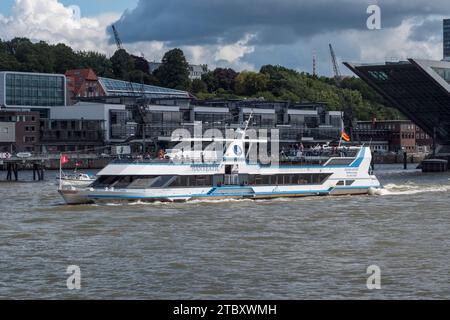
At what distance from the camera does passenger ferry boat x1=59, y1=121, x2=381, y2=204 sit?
1721 inches

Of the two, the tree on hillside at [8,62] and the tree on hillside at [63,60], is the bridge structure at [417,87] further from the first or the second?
the tree on hillside at [63,60]

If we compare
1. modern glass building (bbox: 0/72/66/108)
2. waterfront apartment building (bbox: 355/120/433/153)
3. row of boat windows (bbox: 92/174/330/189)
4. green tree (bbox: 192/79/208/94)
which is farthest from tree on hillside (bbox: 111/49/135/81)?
row of boat windows (bbox: 92/174/330/189)

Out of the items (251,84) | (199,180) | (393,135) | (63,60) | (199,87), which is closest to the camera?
(199,180)

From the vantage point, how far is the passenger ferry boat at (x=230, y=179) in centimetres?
4372

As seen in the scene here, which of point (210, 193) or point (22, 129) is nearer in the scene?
point (210, 193)

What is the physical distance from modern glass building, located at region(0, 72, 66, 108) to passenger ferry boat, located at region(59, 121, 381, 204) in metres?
78.4

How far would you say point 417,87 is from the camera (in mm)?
88688

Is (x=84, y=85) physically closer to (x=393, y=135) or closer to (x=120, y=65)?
(x=120, y=65)

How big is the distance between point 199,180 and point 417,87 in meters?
48.3

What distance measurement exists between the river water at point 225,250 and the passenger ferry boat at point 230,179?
1122 millimetres

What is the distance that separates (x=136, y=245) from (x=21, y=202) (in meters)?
19.9

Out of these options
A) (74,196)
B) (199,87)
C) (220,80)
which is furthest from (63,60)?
(74,196)

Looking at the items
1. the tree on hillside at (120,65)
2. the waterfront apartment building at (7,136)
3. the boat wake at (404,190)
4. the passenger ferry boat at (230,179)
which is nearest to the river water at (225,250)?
the passenger ferry boat at (230,179)

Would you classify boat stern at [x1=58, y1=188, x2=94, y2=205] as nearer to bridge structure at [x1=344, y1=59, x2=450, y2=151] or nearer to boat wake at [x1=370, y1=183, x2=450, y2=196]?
boat wake at [x1=370, y1=183, x2=450, y2=196]
